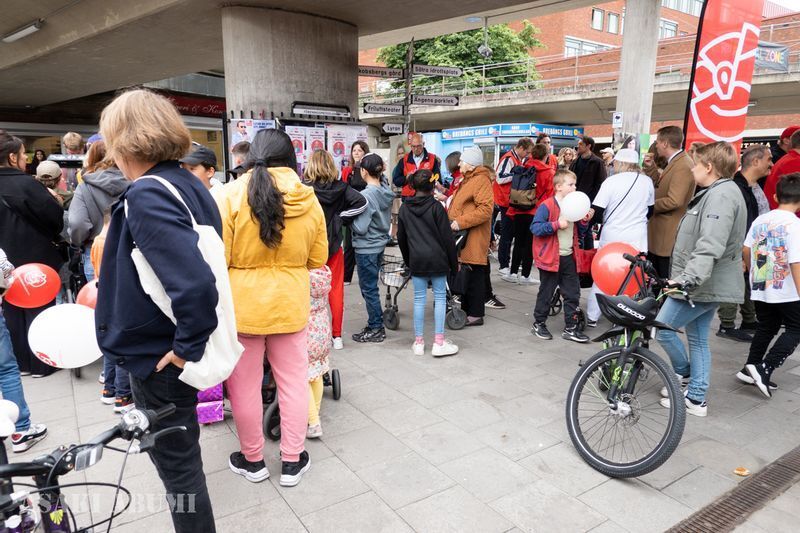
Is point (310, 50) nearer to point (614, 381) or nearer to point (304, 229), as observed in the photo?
point (304, 229)

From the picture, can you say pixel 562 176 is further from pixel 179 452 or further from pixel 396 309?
pixel 179 452

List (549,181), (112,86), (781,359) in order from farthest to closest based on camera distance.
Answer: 1. (112,86)
2. (549,181)
3. (781,359)

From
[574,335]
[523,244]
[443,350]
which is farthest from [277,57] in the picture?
[574,335]

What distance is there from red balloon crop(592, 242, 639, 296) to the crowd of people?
33 centimetres

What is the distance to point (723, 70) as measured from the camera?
5363mm

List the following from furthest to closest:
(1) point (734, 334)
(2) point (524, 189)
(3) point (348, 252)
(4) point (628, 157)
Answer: (2) point (524, 189) → (3) point (348, 252) → (1) point (734, 334) → (4) point (628, 157)

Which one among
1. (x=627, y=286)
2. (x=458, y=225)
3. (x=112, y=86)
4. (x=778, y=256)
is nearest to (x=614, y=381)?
(x=627, y=286)

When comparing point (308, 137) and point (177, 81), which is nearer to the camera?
point (308, 137)

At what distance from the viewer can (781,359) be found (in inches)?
167

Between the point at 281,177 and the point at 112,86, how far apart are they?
1427 centimetres

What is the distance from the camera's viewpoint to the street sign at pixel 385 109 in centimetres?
802

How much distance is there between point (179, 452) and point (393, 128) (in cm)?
779

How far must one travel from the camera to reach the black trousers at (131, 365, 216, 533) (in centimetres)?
201

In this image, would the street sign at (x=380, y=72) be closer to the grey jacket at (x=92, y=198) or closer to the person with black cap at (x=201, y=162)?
the person with black cap at (x=201, y=162)
